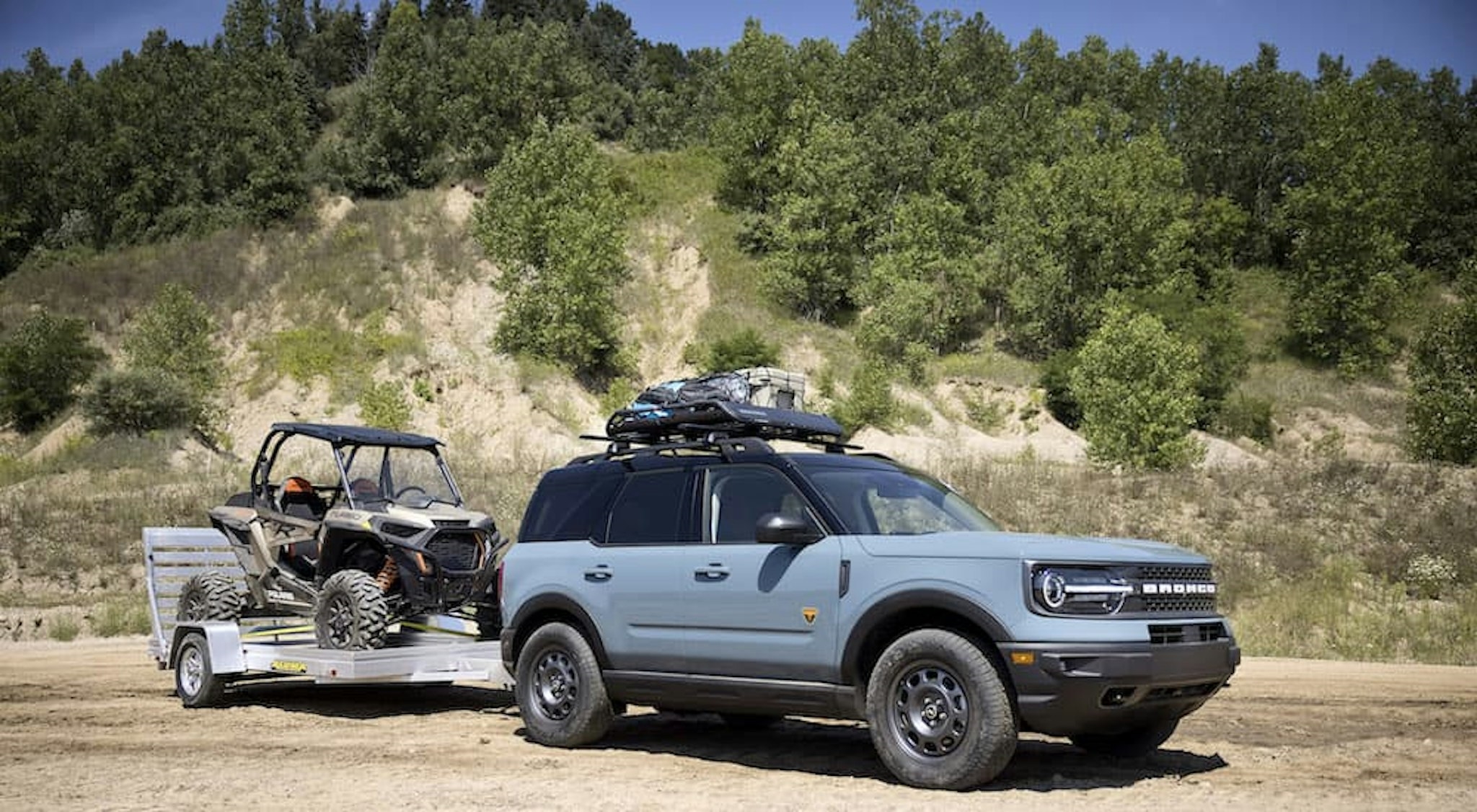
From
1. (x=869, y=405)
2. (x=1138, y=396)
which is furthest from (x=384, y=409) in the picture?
(x=1138, y=396)

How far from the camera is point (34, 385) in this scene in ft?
154

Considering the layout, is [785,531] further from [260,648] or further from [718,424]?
[260,648]

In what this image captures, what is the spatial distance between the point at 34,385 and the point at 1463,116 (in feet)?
277

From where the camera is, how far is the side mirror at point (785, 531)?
7.40 meters

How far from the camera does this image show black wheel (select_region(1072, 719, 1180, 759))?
7.66 metres

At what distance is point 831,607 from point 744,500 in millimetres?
1166

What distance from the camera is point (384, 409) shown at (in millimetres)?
40531

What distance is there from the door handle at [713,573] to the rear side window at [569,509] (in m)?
1.17

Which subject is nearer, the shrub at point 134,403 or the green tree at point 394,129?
the shrub at point 134,403

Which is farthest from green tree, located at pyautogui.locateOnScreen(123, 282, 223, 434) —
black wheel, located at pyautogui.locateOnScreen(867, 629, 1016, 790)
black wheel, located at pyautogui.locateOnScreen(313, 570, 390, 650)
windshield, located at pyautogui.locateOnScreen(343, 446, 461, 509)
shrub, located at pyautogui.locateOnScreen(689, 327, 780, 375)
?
black wheel, located at pyautogui.locateOnScreen(867, 629, 1016, 790)

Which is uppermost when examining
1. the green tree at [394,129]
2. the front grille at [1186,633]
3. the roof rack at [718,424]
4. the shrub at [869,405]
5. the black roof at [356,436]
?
the green tree at [394,129]

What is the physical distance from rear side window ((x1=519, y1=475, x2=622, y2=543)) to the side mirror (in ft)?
6.24

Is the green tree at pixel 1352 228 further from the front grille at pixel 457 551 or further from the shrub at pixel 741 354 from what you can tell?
the front grille at pixel 457 551

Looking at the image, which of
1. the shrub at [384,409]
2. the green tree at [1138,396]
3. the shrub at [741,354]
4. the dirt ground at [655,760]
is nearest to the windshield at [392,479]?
the dirt ground at [655,760]
